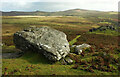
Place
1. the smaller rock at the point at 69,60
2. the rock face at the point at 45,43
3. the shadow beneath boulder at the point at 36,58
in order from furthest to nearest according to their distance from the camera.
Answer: the rock face at the point at 45,43, the shadow beneath boulder at the point at 36,58, the smaller rock at the point at 69,60

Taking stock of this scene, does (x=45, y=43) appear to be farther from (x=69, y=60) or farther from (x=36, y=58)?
(x=69, y=60)

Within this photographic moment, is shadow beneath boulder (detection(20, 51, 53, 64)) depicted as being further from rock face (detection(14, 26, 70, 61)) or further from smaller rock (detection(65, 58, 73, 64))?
smaller rock (detection(65, 58, 73, 64))

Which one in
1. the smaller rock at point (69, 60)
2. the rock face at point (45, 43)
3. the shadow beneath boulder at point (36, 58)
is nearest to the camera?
the smaller rock at point (69, 60)

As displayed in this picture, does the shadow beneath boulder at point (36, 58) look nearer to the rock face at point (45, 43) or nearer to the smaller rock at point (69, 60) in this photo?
the rock face at point (45, 43)

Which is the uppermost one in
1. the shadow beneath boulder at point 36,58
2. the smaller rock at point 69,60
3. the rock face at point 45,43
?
the rock face at point 45,43

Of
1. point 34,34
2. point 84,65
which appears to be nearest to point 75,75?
point 84,65

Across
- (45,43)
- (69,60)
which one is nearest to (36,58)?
(45,43)

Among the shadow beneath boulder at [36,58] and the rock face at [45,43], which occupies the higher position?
the rock face at [45,43]

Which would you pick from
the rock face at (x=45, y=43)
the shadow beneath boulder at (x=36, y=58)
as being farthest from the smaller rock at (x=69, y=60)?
the shadow beneath boulder at (x=36, y=58)
